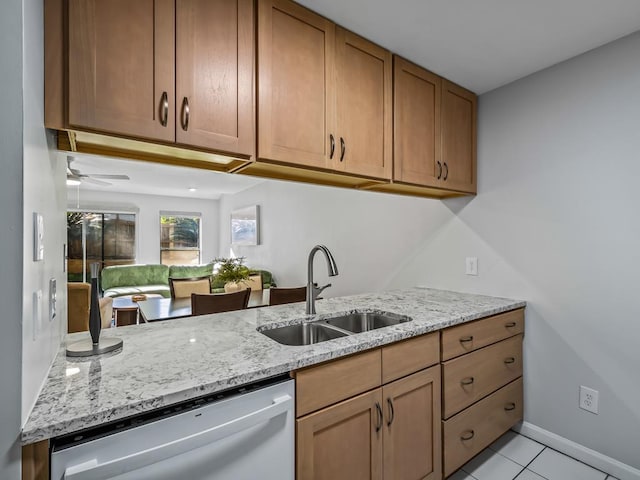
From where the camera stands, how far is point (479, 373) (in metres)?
1.79

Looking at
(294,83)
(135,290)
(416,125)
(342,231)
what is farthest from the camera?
(135,290)

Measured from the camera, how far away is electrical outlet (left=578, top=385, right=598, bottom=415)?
1.79m

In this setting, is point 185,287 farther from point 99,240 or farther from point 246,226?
point 99,240

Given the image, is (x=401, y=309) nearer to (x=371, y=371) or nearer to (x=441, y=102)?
(x=371, y=371)

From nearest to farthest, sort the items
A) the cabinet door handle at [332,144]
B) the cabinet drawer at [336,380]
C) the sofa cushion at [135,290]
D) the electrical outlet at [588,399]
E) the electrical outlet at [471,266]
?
the cabinet drawer at [336,380] < the cabinet door handle at [332,144] < the electrical outlet at [588,399] < the electrical outlet at [471,266] < the sofa cushion at [135,290]

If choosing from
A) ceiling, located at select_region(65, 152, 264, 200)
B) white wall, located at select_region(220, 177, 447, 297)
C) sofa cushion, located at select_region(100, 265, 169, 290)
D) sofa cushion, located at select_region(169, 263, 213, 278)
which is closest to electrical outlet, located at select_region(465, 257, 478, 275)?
white wall, located at select_region(220, 177, 447, 297)

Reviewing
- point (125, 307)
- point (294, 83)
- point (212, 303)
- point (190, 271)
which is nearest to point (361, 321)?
point (294, 83)

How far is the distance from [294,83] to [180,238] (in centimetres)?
680

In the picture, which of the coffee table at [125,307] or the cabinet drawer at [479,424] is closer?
the cabinet drawer at [479,424]

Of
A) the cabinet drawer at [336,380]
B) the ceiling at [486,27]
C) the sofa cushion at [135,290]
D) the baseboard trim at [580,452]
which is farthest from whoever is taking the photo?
the sofa cushion at [135,290]

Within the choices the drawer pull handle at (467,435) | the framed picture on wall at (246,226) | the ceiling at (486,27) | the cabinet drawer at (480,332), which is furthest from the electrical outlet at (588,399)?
the framed picture on wall at (246,226)

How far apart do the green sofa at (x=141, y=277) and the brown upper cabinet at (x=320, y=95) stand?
200 inches

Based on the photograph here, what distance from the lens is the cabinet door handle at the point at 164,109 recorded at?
1.12 metres

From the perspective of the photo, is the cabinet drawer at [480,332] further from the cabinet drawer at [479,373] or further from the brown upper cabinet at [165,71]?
the brown upper cabinet at [165,71]
